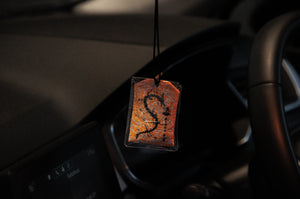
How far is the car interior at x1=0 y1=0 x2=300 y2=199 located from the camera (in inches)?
21.0

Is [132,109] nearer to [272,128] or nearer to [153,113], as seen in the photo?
[153,113]

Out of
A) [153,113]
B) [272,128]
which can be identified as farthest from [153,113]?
[272,128]

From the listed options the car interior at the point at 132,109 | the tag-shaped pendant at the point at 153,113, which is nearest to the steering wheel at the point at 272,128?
the car interior at the point at 132,109

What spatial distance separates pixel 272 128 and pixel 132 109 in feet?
0.75

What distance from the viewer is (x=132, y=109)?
56 cm

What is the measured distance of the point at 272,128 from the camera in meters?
0.52

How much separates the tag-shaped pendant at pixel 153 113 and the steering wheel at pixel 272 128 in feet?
0.44

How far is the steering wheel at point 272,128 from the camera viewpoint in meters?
0.51

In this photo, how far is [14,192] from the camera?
49 cm

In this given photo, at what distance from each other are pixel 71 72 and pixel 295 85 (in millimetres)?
672

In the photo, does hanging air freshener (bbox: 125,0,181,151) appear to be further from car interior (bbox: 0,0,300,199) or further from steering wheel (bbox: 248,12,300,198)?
steering wheel (bbox: 248,12,300,198)

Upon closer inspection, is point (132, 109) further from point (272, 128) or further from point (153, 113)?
point (272, 128)

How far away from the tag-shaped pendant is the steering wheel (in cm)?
13

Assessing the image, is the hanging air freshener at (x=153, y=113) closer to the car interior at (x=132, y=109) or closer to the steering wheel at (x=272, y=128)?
the car interior at (x=132, y=109)
